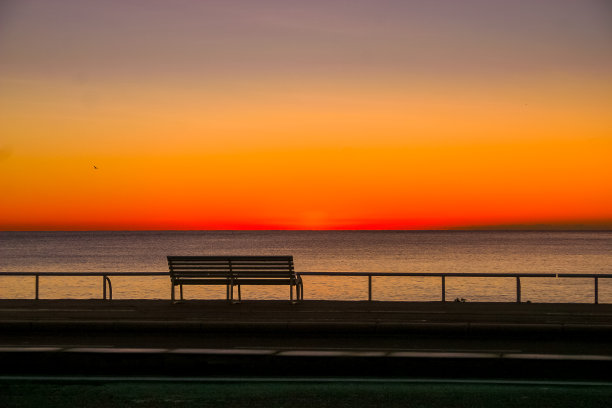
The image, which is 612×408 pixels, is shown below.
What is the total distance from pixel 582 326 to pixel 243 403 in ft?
22.9

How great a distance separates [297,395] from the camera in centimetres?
823

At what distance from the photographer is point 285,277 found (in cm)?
1808

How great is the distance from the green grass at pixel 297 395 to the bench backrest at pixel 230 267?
9178mm

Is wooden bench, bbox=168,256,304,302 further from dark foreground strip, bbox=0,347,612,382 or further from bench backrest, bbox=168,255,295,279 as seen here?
dark foreground strip, bbox=0,347,612,382

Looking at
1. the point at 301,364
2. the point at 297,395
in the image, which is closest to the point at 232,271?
the point at 301,364

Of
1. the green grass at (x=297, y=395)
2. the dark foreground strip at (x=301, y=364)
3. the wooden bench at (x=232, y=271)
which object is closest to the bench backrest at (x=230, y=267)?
the wooden bench at (x=232, y=271)

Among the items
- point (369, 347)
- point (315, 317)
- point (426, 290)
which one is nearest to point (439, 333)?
point (369, 347)

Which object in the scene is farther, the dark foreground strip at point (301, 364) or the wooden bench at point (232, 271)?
the wooden bench at point (232, 271)

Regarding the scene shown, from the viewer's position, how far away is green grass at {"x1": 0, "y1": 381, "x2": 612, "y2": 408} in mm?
7816

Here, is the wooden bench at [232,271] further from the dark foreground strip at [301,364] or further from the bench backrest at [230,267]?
the dark foreground strip at [301,364]

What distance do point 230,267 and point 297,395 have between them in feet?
33.8

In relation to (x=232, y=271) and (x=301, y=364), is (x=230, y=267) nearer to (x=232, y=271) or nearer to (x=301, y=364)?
(x=232, y=271)

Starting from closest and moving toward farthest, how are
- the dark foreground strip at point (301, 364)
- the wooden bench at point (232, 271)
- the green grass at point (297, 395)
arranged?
the green grass at point (297, 395)
the dark foreground strip at point (301, 364)
the wooden bench at point (232, 271)

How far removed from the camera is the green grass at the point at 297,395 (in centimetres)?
782
